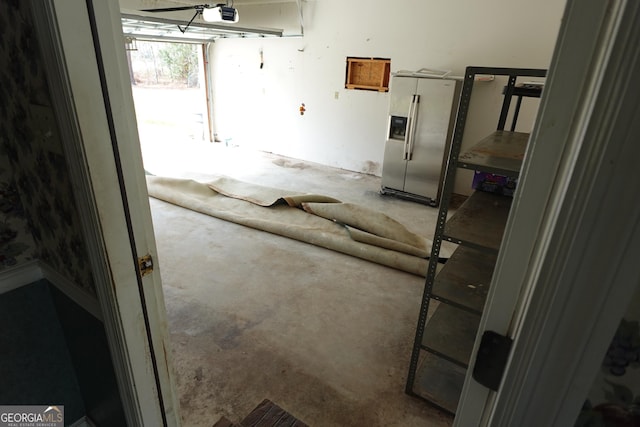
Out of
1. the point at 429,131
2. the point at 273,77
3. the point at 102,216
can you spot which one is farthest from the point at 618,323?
the point at 273,77

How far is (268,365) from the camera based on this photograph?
238 centimetres

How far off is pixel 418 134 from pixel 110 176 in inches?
181

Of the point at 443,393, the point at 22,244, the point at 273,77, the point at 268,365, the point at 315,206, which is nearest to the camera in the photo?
the point at 22,244

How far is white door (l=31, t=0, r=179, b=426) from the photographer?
2.82 ft

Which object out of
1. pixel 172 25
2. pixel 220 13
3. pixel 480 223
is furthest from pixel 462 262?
pixel 172 25

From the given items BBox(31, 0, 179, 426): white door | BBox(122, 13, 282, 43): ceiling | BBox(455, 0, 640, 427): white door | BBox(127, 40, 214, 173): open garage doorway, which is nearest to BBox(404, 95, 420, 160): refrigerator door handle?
BBox(122, 13, 282, 43): ceiling

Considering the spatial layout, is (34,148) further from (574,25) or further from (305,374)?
(305,374)

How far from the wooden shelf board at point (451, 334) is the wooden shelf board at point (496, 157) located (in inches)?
38.5

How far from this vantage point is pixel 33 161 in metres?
1.19

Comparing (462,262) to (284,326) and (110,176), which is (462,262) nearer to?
(284,326)

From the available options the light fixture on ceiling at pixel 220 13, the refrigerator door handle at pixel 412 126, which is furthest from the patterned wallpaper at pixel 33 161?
the refrigerator door handle at pixel 412 126

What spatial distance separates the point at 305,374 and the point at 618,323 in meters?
2.11

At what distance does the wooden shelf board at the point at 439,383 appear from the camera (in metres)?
2.15

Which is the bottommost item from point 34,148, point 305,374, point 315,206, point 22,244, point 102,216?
point 305,374
